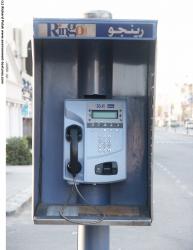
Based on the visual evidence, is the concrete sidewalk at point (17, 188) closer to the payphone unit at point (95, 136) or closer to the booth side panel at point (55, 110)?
the booth side panel at point (55, 110)

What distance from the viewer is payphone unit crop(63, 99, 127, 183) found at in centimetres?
355

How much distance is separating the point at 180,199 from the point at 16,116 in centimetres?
1865

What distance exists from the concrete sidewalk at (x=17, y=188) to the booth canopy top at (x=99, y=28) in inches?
248

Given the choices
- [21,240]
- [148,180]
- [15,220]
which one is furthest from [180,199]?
[148,180]

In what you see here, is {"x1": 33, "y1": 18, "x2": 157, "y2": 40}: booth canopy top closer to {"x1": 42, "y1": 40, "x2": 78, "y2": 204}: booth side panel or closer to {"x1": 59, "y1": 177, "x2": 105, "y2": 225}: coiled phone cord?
{"x1": 42, "y1": 40, "x2": 78, "y2": 204}: booth side panel

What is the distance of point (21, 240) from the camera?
7.20m

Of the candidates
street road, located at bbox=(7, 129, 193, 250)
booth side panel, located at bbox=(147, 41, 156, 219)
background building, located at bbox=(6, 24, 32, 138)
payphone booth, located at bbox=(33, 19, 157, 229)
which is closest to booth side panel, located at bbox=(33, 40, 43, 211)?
payphone booth, located at bbox=(33, 19, 157, 229)

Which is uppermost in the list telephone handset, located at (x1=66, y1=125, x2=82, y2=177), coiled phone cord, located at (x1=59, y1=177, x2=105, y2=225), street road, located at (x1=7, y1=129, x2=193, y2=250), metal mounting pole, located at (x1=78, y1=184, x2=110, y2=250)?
telephone handset, located at (x1=66, y1=125, x2=82, y2=177)

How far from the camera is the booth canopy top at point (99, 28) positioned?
3111 millimetres

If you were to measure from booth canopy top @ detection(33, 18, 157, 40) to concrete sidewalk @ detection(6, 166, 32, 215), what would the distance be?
6.29m

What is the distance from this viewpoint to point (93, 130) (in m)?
3.56

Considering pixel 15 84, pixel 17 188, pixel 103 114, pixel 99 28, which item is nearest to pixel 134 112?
pixel 103 114

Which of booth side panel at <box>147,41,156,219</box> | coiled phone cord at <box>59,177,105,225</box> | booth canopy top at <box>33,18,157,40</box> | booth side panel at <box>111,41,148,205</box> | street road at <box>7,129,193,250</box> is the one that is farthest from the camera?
street road at <box>7,129,193,250</box>

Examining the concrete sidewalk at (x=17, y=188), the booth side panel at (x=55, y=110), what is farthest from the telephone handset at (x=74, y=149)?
the concrete sidewalk at (x=17, y=188)
